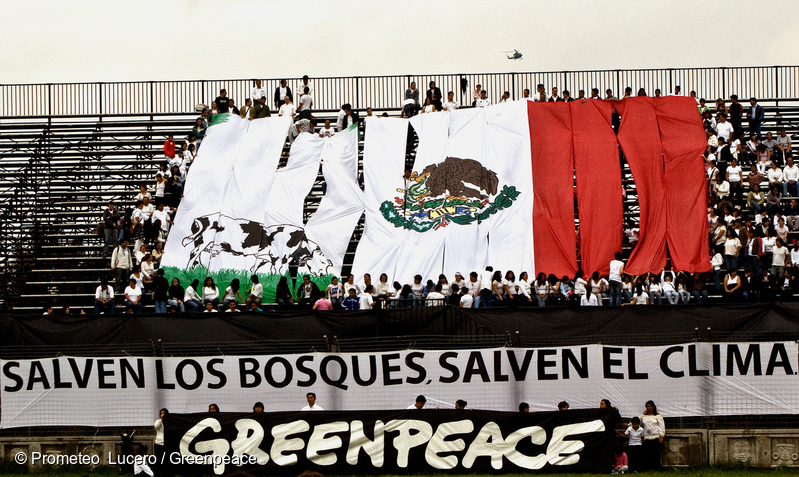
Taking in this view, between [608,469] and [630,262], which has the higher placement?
[630,262]

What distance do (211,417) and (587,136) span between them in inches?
624

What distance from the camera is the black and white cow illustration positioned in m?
26.3

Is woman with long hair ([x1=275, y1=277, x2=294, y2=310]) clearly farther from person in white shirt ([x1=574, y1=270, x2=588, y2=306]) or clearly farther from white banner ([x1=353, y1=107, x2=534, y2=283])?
person in white shirt ([x1=574, y1=270, x2=588, y2=306])

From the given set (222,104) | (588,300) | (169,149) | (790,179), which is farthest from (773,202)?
(169,149)

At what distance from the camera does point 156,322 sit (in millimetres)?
18922

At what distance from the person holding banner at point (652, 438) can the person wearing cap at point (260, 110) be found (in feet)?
56.9

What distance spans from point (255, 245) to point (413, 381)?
35.4ft

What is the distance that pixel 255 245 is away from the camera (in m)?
26.7

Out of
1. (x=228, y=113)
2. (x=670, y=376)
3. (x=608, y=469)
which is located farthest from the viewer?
(x=228, y=113)

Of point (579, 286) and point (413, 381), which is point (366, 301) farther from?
point (413, 381)

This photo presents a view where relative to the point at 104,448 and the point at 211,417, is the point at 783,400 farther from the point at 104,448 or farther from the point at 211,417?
the point at 104,448

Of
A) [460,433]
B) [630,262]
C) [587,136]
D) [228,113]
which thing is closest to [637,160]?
[587,136]

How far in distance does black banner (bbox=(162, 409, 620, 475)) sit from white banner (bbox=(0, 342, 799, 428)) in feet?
3.29

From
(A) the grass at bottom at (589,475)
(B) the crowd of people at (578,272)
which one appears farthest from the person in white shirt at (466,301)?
(A) the grass at bottom at (589,475)
